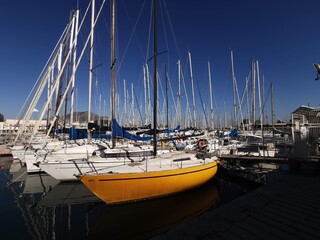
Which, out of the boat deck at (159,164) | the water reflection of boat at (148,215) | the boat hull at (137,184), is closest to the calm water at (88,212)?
the water reflection of boat at (148,215)

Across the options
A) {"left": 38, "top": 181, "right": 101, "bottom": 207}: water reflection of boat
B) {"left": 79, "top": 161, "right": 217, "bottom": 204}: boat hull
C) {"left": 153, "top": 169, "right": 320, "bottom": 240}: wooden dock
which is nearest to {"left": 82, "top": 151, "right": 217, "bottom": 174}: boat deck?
{"left": 79, "top": 161, "right": 217, "bottom": 204}: boat hull

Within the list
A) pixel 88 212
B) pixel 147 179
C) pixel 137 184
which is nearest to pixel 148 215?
pixel 137 184

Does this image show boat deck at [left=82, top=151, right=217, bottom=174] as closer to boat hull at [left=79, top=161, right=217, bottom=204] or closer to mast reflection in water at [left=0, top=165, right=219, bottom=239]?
boat hull at [left=79, top=161, right=217, bottom=204]

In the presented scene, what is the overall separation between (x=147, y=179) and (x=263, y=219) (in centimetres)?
596

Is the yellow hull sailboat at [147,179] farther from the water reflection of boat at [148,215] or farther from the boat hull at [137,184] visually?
the water reflection of boat at [148,215]

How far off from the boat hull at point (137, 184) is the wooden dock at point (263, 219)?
4430mm

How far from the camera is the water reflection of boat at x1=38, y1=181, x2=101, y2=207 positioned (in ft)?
38.6

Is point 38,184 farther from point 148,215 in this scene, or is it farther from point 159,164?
point 148,215

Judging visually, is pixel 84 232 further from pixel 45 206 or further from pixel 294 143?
pixel 294 143

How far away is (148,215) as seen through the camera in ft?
31.9

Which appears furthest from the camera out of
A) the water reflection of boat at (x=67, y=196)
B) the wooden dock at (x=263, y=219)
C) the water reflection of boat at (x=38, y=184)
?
the water reflection of boat at (x=38, y=184)

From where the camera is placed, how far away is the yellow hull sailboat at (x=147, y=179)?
9.92 meters

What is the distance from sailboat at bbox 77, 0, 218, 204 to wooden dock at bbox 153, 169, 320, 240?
4.47 metres

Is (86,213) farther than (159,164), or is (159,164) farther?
(159,164)
